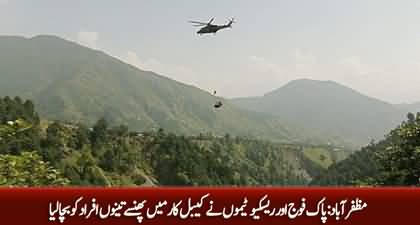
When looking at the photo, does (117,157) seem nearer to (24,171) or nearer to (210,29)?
(24,171)

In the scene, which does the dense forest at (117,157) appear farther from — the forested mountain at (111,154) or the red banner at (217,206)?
the red banner at (217,206)

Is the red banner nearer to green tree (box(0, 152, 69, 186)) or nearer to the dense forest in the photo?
green tree (box(0, 152, 69, 186))

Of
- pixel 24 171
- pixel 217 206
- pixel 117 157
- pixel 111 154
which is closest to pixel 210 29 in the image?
pixel 217 206

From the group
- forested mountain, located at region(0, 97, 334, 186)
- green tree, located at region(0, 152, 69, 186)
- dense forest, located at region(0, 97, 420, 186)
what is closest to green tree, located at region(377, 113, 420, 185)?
dense forest, located at region(0, 97, 420, 186)

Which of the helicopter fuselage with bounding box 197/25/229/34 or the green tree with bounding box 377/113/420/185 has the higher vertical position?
the helicopter fuselage with bounding box 197/25/229/34

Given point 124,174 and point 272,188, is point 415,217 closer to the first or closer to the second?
point 272,188

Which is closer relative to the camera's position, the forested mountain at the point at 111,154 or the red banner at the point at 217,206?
the red banner at the point at 217,206

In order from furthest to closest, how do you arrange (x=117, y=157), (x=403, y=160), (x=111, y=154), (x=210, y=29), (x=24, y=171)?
(x=117, y=157), (x=111, y=154), (x=403, y=160), (x=210, y=29), (x=24, y=171)

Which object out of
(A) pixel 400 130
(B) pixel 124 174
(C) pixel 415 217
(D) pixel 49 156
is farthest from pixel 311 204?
(B) pixel 124 174

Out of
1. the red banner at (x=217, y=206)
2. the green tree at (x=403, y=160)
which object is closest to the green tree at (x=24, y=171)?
the red banner at (x=217, y=206)
